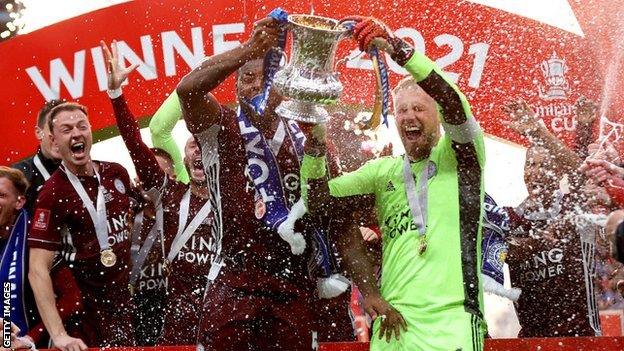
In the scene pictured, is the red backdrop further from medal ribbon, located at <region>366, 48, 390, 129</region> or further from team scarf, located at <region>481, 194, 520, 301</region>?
medal ribbon, located at <region>366, 48, 390, 129</region>

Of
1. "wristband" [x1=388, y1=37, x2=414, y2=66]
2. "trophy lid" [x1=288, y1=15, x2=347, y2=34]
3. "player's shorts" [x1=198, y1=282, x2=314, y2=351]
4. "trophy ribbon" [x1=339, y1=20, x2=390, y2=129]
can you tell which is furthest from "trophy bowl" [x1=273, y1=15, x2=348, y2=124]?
"player's shorts" [x1=198, y1=282, x2=314, y2=351]

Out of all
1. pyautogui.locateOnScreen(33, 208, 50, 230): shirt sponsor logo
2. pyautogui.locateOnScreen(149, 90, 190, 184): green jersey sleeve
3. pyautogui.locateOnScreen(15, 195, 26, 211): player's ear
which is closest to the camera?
pyautogui.locateOnScreen(149, 90, 190, 184): green jersey sleeve

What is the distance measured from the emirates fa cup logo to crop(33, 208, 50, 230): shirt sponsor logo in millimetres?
3793

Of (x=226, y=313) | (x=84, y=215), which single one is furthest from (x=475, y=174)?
(x=84, y=215)

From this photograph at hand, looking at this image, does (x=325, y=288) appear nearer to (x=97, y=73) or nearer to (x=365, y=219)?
(x=365, y=219)

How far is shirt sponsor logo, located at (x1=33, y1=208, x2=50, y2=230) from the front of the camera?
232 inches

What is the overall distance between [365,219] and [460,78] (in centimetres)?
269

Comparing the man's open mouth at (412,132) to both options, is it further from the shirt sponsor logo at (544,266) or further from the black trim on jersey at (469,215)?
the shirt sponsor logo at (544,266)

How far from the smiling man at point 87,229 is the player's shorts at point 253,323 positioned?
1793mm

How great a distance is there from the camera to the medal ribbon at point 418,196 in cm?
441

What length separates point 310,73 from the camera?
168 inches

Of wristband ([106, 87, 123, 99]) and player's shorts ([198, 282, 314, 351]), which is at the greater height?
wristband ([106, 87, 123, 99])

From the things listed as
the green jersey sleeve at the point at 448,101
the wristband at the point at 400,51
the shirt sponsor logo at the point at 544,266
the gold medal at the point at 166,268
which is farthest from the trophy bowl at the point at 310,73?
the gold medal at the point at 166,268

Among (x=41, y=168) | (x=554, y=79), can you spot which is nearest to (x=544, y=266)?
(x=554, y=79)
